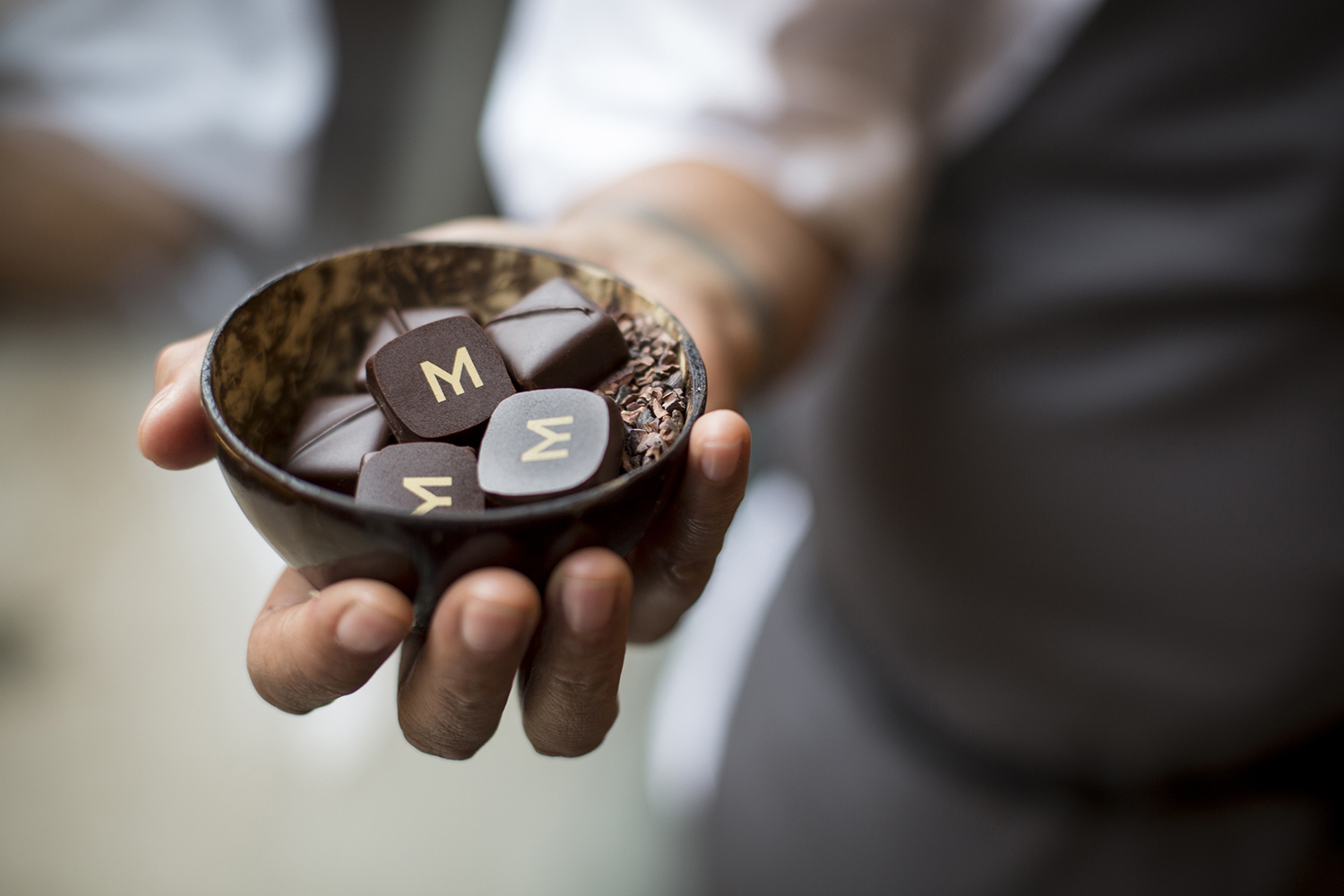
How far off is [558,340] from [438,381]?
3.7 inches

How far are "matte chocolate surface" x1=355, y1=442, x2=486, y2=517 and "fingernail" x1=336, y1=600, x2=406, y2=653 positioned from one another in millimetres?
66

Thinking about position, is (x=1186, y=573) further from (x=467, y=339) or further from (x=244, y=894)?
(x=244, y=894)

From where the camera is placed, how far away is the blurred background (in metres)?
1.34

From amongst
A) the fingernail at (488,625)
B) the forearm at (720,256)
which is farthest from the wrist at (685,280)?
the fingernail at (488,625)

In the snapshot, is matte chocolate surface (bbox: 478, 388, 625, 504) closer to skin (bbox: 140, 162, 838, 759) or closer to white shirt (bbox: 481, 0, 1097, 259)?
skin (bbox: 140, 162, 838, 759)

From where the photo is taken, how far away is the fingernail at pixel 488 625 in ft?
1.54

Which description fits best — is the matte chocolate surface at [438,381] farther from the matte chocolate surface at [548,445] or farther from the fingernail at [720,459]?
A: the fingernail at [720,459]

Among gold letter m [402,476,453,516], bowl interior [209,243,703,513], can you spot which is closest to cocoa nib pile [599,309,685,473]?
bowl interior [209,243,703,513]

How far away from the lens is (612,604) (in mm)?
499

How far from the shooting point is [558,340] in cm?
62

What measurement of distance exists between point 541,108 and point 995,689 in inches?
44.0

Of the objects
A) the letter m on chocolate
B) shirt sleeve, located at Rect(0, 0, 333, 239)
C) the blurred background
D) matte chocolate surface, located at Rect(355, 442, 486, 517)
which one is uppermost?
the letter m on chocolate

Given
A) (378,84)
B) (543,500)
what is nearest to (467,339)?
(543,500)

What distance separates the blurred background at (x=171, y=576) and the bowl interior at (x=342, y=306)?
0.98m
